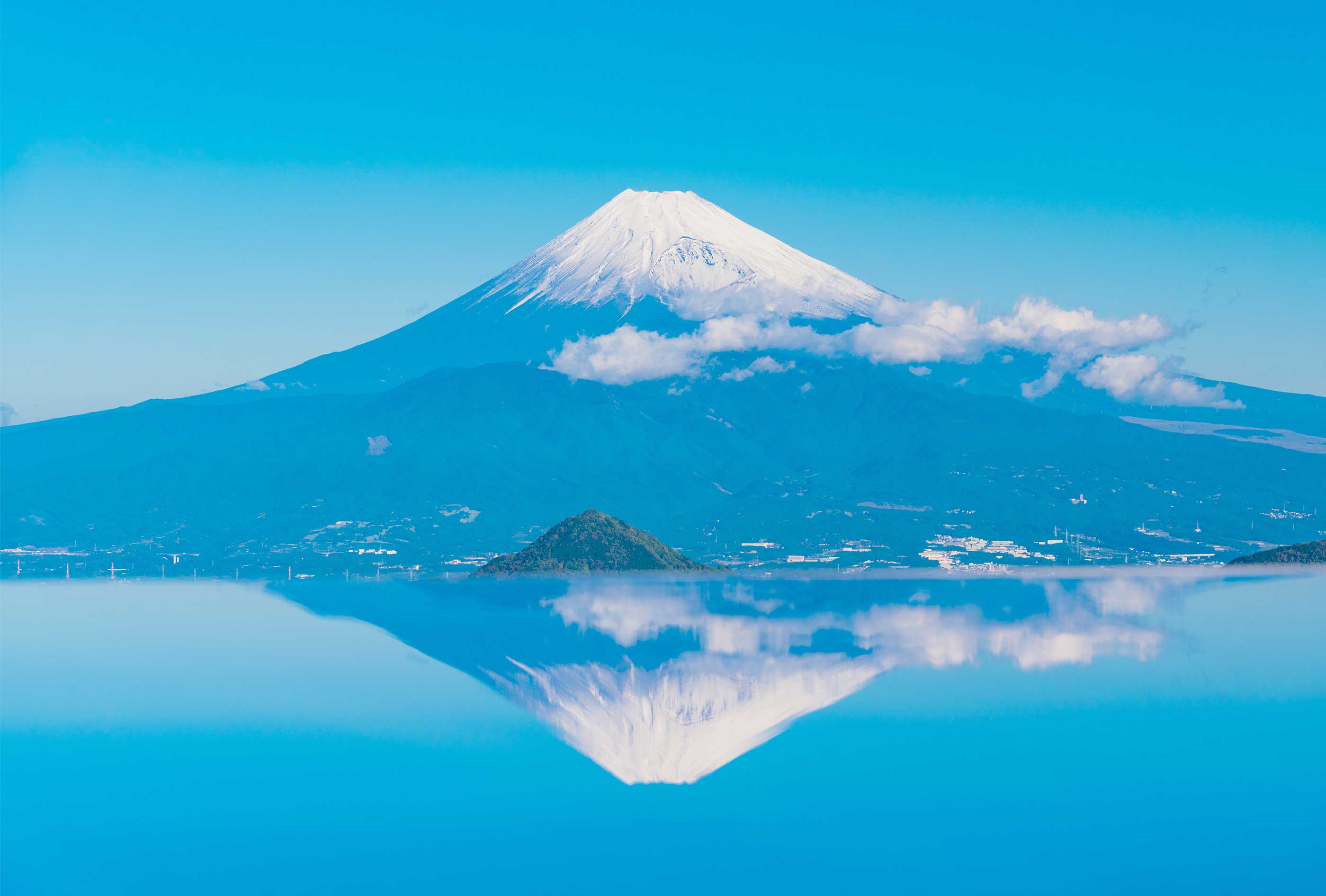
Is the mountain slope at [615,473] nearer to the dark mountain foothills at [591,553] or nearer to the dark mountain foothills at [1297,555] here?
the dark mountain foothills at [1297,555]

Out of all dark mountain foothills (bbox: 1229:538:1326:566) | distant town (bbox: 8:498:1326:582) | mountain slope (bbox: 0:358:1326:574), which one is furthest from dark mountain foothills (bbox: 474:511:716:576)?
mountain slope (bbox: 0:358:1326:574)

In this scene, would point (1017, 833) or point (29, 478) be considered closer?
point (1017, 833)

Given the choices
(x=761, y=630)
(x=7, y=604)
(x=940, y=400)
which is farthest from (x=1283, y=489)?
(x=7, y=604)

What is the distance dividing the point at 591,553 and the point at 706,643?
33030 mm

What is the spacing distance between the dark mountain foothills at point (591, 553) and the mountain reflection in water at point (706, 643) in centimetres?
540

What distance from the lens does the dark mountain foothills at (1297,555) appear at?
2739 inches

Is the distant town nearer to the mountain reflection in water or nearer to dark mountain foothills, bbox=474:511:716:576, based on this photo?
dark mountain foothills, bbox=474:511:716:576

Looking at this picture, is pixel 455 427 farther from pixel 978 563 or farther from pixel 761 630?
pixel 761 630

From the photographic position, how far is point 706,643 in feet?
128

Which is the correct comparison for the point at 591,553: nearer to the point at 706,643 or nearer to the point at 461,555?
the point at 706,643

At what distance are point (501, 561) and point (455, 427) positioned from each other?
338 ft

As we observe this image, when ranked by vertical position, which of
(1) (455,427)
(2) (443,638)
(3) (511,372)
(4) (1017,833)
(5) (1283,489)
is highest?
(3) (511,372)

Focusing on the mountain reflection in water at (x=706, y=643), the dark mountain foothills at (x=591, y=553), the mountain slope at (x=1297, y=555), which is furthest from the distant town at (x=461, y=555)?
the mountain reflection in water at (x=706, y=643)

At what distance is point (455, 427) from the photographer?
6924 inches
